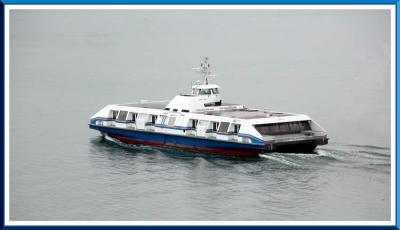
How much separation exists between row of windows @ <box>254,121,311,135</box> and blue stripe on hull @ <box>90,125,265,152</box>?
159 cm

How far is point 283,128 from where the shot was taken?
193 feet

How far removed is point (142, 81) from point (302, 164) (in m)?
41.2

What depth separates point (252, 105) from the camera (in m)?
78.1

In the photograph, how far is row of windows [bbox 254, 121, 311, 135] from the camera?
5831 centimetres

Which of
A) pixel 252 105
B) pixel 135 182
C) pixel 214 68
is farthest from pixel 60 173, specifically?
Answer: pixel 214 68

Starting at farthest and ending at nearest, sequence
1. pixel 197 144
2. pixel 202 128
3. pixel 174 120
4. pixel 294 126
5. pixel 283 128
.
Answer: pixel 174 120
pixel 197 144
pixel 202 128
pixel 294 126
pixel 283 128

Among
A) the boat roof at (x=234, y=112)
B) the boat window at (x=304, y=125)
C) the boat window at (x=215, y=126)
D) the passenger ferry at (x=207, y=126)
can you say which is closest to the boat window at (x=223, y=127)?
the passenger ferry at (x=207, y=126)

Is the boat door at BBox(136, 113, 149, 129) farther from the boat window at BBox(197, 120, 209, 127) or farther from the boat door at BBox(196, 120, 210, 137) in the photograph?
the boat door at BBox(196, 120, 210, 137)

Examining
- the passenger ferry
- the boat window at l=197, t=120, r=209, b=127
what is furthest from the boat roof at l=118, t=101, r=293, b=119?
the boat window at l=197, t=120, r=209, b=127

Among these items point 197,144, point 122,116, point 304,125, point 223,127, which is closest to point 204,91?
point 197,144

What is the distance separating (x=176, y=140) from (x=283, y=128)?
7.38m

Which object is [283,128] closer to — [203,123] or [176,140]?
[203,123]

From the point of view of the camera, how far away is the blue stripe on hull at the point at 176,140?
58156 mm

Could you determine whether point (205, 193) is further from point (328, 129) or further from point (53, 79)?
point (53, 79)
